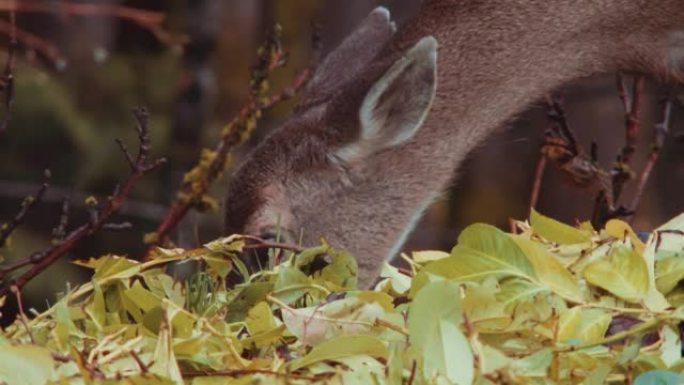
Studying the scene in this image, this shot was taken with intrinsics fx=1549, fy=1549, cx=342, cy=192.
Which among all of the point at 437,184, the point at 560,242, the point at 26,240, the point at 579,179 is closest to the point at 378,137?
the point at 437,184

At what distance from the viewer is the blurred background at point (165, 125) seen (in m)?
8.05

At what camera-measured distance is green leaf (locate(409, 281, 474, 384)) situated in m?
2.58

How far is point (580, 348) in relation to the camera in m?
2.71

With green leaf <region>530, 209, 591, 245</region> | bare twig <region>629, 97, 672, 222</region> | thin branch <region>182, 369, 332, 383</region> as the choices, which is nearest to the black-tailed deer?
bare twig <region>629, 97, 672, 222</region>

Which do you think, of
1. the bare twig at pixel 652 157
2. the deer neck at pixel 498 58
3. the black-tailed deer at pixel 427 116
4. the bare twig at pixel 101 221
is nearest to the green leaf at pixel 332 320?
the bare twig at pixel 101 221

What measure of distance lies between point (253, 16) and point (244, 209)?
1136cm

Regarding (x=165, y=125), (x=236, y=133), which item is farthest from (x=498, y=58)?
(x=165, y=125)

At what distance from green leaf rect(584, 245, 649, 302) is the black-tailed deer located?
2.51m

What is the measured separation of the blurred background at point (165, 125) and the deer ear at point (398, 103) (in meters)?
→ 1.20

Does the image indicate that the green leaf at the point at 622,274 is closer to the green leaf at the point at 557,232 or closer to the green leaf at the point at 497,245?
the green leaf at the point at 497,245

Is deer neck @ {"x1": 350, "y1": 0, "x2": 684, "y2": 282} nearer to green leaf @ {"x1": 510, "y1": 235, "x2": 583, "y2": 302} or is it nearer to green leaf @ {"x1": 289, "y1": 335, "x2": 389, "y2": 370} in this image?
green leaf @ {"x1": 510, "y1": 235, "x2": 583, "y2": 302}

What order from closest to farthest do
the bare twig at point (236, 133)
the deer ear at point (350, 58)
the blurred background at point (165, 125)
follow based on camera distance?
the bare twig at point (236, 133) → the deer ear at point (350, 58) → the blurred background at point (165, 125)

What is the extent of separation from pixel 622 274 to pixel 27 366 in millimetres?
1148

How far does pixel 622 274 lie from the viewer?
9.83 feet
